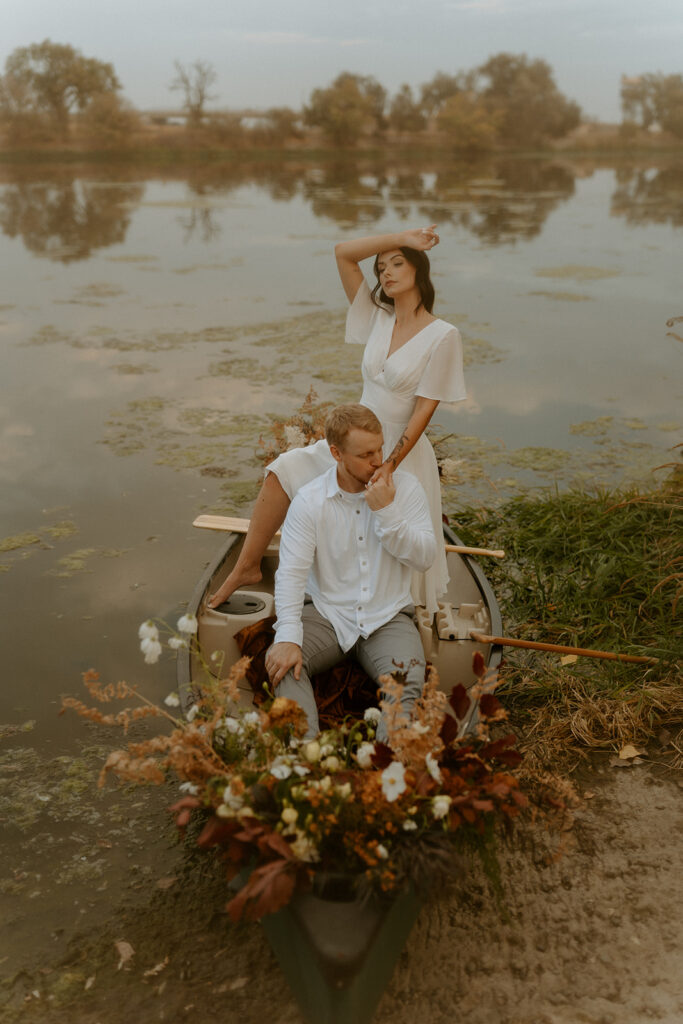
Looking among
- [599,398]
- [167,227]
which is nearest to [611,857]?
[599,398]

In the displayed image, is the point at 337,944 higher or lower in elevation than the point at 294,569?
lower

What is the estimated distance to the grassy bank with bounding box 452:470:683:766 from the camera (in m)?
4.07

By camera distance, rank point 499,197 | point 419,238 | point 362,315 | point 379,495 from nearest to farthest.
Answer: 1. point 379,495
2. point 419,238
3. point 362,315
4. point 499,197

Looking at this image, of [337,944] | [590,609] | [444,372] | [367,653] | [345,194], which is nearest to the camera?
[337,944]

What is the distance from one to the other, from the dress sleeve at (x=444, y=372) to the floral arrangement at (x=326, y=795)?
4.95 ft

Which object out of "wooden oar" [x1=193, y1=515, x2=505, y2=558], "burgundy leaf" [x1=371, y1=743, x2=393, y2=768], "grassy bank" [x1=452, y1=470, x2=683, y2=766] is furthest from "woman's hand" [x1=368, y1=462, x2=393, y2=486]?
"grassy bank" [x1=452, y1=470, x2=683, y2=766]

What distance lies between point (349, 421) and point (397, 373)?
2.35 feet

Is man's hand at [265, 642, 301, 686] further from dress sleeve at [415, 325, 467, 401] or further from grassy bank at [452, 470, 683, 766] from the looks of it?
grassy bank at [452, 470, 683, 766]

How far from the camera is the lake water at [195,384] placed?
5.25m

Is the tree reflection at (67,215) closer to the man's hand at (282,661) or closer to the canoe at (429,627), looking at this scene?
the canoe at (429,627)

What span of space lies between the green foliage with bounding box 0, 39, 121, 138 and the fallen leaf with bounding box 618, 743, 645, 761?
35691mm

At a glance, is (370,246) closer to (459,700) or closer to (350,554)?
(350,554)

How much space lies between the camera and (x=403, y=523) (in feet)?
10.2

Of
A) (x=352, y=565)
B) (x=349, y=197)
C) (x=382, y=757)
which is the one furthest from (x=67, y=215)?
(x=382, y=757)
